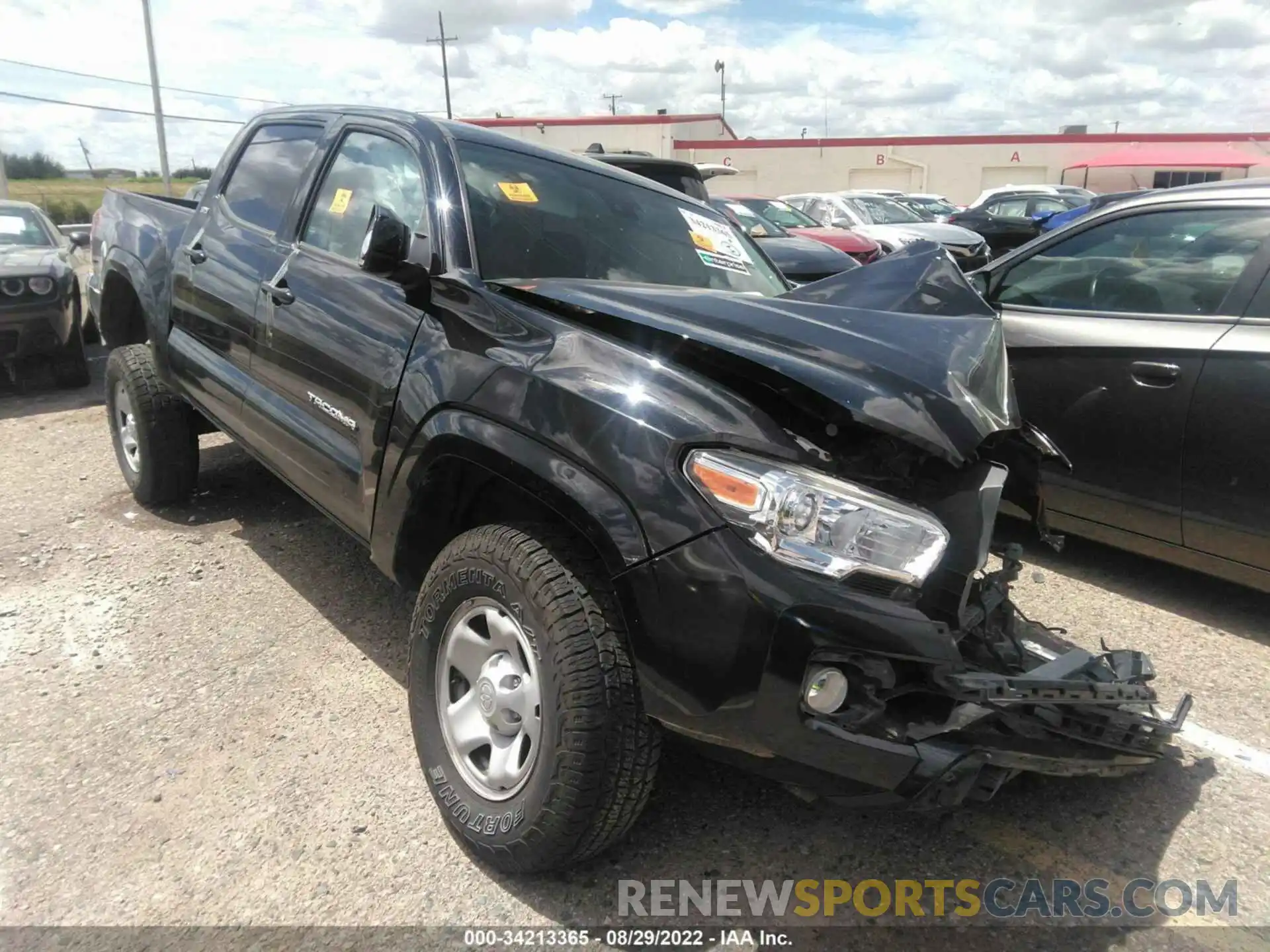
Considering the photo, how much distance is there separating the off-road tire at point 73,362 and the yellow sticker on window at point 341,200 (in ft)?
17.7

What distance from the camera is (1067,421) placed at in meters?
4.00

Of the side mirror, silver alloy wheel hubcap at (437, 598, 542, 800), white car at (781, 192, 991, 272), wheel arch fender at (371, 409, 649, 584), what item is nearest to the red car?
white car at (781, 192, 991, 272)

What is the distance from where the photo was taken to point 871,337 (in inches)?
88.9

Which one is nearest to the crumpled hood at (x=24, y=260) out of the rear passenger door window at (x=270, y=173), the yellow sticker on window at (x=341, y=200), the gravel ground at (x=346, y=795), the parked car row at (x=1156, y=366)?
the rear passenger door window at (x=270, y=173)

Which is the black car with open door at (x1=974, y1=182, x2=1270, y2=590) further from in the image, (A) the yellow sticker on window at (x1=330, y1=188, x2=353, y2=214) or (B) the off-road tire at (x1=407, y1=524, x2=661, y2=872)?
(A) the yellow sticker on window at (x1=330, y1=188, x2=353, y2=214)

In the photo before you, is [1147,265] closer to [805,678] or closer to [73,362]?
[805,678]

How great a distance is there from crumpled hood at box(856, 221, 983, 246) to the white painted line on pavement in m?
9.98

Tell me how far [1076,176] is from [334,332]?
147ft

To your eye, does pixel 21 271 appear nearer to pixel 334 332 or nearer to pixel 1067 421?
pixel 334 332

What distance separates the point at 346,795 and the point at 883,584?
168cm

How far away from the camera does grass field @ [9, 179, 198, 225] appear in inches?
993

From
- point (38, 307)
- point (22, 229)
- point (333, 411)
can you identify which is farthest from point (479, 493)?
point (22, 229)

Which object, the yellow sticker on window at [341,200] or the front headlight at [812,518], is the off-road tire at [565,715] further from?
the yellow sticker on window at [341,200]

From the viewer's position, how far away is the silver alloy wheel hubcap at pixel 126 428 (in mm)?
4711
